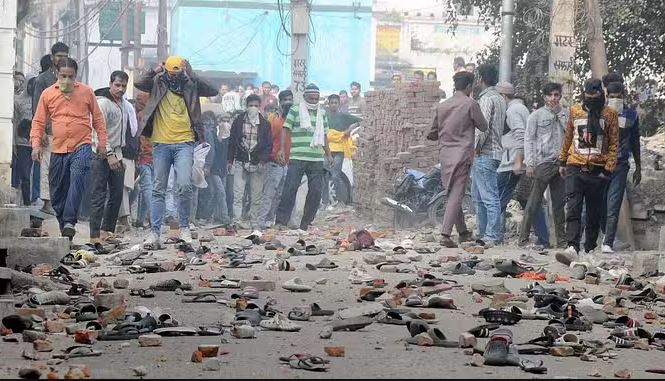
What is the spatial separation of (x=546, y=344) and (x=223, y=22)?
46103 mm

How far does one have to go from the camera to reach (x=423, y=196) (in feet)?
62.5

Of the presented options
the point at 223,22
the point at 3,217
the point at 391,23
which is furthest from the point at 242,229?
the point at 391,23

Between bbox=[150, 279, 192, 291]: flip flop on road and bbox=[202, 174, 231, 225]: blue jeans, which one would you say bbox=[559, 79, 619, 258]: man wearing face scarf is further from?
bbox=[202, 174, 231, 225]: blue jeans

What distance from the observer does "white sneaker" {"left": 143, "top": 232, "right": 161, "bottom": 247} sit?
523 inches

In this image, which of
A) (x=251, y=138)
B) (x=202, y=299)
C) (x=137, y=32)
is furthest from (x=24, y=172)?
(x=137, y=32)

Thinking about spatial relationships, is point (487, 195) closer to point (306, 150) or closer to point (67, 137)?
point (306, 150)

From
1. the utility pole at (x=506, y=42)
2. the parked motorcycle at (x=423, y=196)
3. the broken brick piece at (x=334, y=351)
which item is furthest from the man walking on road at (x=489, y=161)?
the broken brick piece at (x=334, y=351)

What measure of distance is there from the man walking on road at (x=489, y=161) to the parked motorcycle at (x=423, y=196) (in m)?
3.43

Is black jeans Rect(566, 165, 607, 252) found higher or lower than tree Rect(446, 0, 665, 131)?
lower

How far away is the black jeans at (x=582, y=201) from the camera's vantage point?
520 inches

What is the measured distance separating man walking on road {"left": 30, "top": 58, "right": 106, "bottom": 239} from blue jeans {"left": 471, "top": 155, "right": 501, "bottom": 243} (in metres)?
4.26

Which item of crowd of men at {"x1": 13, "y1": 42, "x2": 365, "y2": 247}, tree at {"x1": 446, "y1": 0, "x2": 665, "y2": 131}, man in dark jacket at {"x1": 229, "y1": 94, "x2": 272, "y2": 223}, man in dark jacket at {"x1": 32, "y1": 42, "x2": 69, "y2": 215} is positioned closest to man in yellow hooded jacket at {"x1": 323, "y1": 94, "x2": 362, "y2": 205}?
crowd of men at {"x1": 13, "y1": 42, "x2": 365, "y2": 247}

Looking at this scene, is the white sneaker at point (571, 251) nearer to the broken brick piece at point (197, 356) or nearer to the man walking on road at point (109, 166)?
the man walking on road at point (109, 166)

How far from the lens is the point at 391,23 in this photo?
65.8 meters
